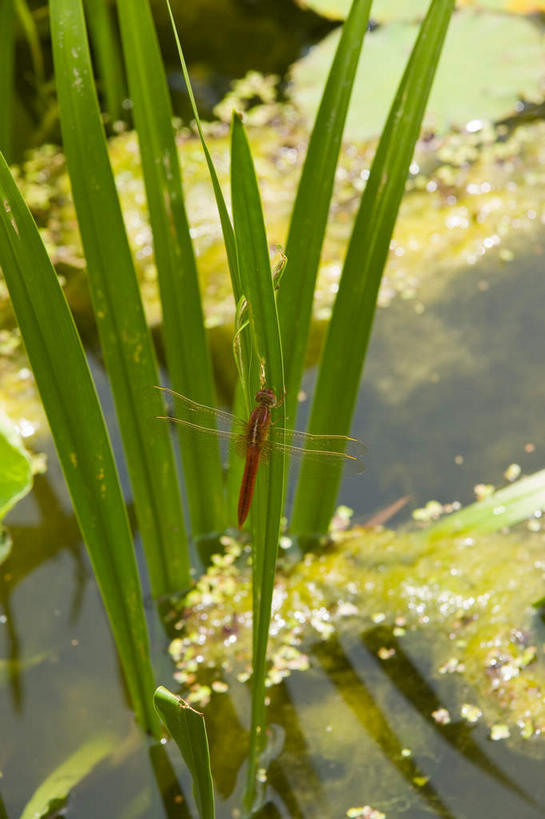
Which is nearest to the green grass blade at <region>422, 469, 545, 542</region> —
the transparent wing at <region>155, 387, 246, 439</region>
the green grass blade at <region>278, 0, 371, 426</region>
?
the green grass blade at <region>278, 0, 371, 426</region>

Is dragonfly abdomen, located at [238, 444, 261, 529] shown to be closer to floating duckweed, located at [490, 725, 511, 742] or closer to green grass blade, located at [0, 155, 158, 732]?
green grass blade, located at [0, 155, 158, 732]

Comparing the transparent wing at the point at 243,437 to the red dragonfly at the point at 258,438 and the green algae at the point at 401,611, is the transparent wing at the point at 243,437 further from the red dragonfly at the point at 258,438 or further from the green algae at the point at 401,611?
the green algae at the point at 401,611

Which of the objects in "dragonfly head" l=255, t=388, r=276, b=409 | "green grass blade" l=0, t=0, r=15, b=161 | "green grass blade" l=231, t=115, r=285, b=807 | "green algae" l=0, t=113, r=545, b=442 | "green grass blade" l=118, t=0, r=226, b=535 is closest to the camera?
"green grass blade" l=231, t=115, r=285, b=807

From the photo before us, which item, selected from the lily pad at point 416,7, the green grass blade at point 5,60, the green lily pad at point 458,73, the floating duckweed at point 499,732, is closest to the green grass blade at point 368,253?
the floating duckweed at point 499,732

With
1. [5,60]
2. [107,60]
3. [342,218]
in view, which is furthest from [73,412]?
[107,60]

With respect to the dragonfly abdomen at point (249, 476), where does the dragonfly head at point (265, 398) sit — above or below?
below

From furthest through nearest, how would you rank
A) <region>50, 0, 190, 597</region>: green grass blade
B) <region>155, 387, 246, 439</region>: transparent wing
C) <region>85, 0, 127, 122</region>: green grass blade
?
<region>85, 0, 127, 122</region>: green grass blade → <region>155, 387, 246, 439</region>: transparent wing → <region>50, 0, 190, 597</region>: green grass blade
